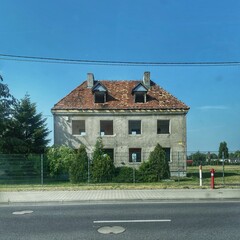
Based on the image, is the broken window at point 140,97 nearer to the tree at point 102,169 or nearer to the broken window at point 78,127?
the broken window at point 78,127

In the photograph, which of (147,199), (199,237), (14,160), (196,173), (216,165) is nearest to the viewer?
(199,237)

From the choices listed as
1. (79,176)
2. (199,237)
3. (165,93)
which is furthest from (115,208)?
(165,93)

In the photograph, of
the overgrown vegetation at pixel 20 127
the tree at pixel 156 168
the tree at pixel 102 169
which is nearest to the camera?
the tree at pixel 102 169

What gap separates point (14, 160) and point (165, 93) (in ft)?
56.6

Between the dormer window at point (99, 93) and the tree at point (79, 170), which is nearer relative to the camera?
the tree at point (79, 170)

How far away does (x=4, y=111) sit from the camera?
3359 cm

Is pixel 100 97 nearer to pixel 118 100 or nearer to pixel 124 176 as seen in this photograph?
pixel 118 100

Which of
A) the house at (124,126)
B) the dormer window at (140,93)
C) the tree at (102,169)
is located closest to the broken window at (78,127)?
the house at (124,126)

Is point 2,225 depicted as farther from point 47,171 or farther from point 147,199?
point 47,171

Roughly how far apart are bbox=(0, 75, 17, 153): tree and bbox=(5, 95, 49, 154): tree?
1.29ft

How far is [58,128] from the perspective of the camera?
34.0 meters

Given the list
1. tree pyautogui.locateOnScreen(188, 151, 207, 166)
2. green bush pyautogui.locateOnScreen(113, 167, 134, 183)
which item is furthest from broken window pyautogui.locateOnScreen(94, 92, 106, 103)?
green bush pyautogui.locateOnScreen(113, 167, 134, 183)

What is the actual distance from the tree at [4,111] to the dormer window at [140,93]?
10975 millimetres

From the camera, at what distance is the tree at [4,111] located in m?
32.8
